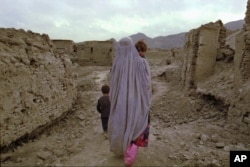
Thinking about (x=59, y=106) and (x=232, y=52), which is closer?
(x=59, y=106)

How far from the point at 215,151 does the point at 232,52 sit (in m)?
4.54

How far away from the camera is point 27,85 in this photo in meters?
4.77

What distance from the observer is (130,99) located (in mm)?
3361

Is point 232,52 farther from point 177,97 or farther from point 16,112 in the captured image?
point 16,112

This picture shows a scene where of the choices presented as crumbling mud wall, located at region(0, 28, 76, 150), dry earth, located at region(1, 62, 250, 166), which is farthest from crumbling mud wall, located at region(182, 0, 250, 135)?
crumbling mud wall, located at region(0, 28, 76, 150)

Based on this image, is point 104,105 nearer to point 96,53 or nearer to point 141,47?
point 141,47

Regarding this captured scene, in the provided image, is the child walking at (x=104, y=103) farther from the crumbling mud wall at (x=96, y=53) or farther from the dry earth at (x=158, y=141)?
the crumbling mud wall at (x=96, y=53)

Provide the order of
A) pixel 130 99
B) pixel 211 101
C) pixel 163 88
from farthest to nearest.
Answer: pixel 163 88 < pixel 211 101 < pixel 130 99

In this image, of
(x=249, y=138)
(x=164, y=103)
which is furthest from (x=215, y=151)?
(x=164, y=103)

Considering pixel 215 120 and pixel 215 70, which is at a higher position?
pixel 215 70

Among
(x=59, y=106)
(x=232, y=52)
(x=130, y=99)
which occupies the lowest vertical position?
(x=59, y=106)

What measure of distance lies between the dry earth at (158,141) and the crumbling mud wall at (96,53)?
986 centimetres

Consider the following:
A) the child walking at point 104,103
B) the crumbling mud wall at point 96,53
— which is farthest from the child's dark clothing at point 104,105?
the crumbling mud wall at point 96,53

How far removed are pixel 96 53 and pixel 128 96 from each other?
14.7 meters
